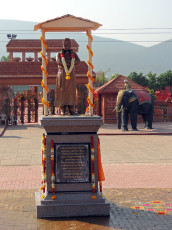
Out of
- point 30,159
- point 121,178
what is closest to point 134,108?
point 30,159

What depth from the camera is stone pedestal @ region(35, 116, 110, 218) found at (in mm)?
7469

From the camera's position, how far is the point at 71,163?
25.1 ft

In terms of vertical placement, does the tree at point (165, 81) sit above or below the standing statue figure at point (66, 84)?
above

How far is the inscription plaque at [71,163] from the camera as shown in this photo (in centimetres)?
762

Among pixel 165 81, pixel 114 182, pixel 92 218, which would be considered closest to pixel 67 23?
pixel 92 218

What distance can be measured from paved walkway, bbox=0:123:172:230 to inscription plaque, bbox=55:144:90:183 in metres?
0.79

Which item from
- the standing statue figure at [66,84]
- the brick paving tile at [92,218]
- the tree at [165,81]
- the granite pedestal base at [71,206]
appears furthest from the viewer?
the tree at [165,81]

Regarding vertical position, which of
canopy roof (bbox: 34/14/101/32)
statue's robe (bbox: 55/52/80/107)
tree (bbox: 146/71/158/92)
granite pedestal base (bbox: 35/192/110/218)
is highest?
canopy roof (bbox: 34/14/101/32)

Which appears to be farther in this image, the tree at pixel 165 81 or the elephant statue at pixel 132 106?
the tree at pixel 165 81

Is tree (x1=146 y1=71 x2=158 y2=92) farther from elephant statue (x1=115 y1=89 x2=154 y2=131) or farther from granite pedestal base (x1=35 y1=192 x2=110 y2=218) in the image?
granite pedestal base (x1=35 y1=192 x2=110 y2=218)

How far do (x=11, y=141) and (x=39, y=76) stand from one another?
329 inches

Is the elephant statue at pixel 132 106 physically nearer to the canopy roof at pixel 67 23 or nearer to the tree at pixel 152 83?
the canopy roof at pixel 67 23

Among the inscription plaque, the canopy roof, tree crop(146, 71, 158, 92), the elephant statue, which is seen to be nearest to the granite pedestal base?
the inscription plaque

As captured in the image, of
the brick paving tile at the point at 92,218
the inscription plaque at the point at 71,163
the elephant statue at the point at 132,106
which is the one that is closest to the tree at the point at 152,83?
the elephant statue at the point at 132,106
